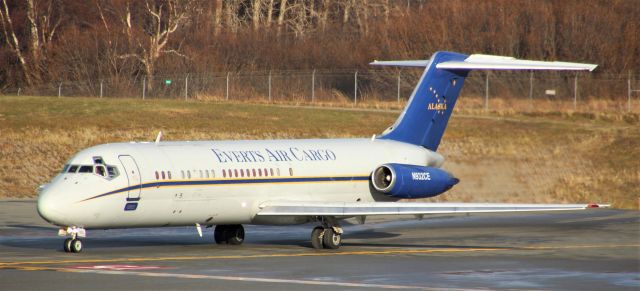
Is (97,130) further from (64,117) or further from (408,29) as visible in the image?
(408,29)

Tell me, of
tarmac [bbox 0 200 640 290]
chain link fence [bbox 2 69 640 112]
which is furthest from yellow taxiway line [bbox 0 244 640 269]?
chain link fence [bbox 2 69 640 112]

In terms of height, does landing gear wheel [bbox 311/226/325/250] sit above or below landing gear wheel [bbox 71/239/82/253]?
below

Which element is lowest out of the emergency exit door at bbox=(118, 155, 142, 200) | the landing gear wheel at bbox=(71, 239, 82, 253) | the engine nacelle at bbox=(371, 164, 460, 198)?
the landing gear wheel at bbox=(71, 239, 82, 253)

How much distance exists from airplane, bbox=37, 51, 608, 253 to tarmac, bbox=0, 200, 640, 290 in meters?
0.85

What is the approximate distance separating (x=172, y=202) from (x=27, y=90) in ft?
149

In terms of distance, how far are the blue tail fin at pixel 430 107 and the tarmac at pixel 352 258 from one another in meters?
2.79

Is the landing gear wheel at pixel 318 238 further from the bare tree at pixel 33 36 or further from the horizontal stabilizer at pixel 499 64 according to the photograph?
the bare tree at pixel 33 36

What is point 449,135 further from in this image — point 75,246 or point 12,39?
point 12,39

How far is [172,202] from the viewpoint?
88.4 ft

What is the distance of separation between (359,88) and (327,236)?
138ft

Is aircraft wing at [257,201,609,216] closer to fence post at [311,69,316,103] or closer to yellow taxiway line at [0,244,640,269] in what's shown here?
yellow taxiway line at [0,244,640,269]

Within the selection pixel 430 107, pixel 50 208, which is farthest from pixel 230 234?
pixel 430 107

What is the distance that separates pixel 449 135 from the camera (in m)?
53.4

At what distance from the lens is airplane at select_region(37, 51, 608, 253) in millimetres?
26047
